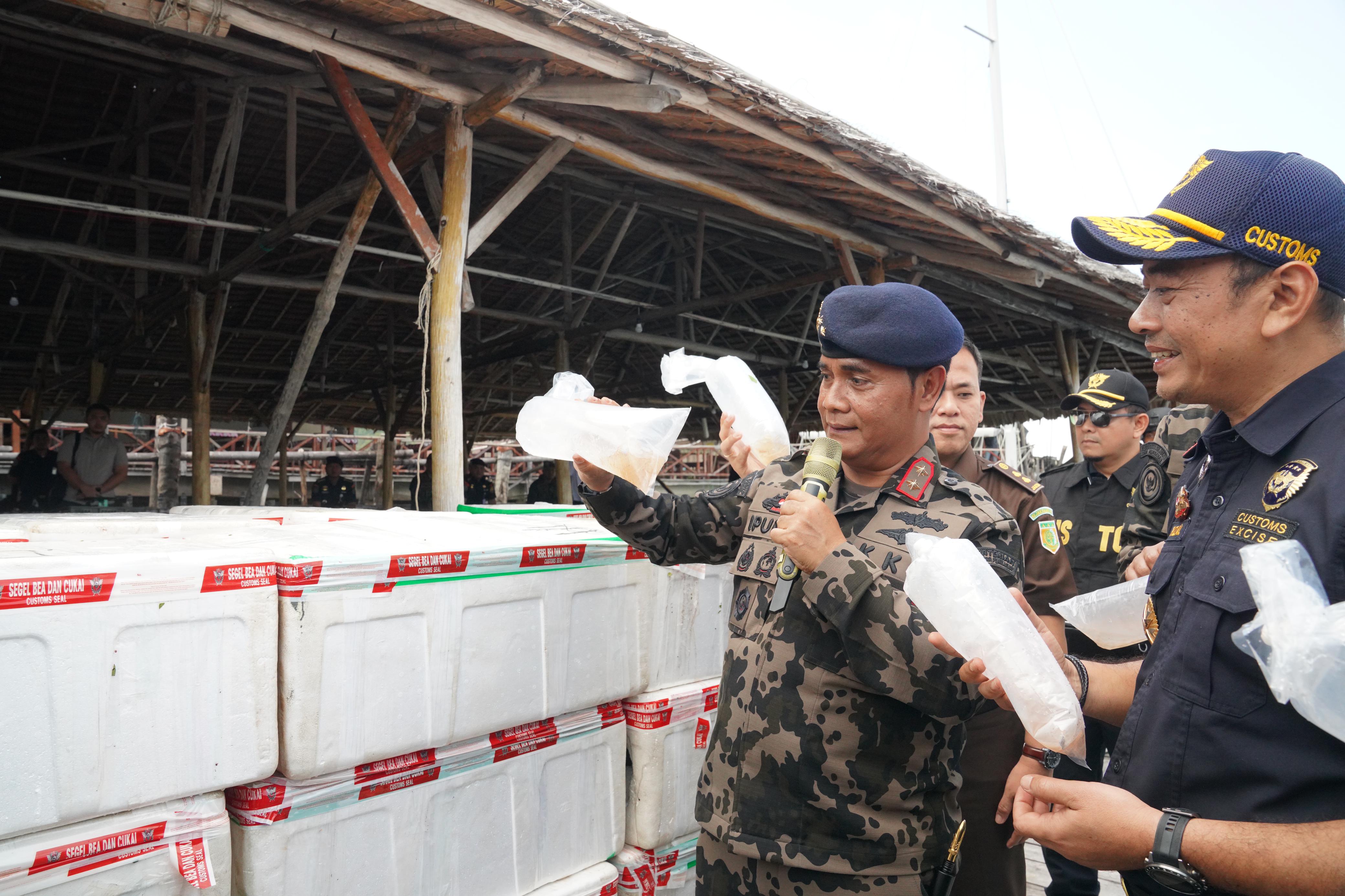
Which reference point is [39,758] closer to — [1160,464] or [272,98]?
[1160,464]

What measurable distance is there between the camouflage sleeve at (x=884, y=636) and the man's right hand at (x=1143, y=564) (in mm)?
1011

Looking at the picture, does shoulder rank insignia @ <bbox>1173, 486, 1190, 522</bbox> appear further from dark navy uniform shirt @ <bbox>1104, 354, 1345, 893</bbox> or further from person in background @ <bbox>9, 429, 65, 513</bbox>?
person in background @ <bbox>9, 429, 65, 513</bbox>

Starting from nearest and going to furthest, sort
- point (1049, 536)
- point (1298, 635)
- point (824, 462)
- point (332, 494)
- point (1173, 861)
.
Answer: point (1298, 635) < point (1173, 861) < point (824, 462) < point (1049, 536) < point (332, 494)

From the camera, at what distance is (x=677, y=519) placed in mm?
2057

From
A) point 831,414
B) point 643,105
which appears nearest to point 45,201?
point 643,105

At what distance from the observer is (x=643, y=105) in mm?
3785

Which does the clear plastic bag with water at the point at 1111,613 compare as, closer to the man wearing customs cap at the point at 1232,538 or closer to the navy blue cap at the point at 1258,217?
the man wearing customs cap at the point at 1232,538

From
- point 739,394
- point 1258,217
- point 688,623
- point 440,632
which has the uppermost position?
point 1258,217

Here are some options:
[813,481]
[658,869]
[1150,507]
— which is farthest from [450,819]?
[1150,507]

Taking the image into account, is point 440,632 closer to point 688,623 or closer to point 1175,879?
point 688,623

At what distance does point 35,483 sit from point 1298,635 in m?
8.89

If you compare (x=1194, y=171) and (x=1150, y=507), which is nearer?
(x=1194, y=171)

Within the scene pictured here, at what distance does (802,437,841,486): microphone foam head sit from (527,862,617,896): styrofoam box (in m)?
1.31

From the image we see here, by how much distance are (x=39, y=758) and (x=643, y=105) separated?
3268mm
